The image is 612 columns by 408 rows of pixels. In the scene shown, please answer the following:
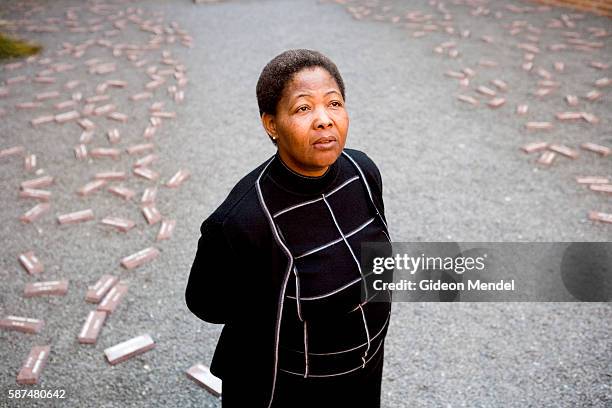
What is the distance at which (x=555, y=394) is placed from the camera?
8.80ft

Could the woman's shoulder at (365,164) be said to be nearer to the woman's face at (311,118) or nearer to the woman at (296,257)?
the woman at (296,257)

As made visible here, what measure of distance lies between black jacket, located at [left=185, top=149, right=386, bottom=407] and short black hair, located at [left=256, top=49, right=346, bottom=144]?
→ 0.26 m

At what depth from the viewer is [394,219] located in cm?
405

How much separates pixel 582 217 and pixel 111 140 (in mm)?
4769

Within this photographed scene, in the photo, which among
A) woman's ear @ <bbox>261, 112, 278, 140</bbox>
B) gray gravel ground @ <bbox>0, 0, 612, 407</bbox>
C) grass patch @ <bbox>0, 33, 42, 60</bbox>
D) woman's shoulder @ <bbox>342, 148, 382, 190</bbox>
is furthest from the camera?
grass patch @ <bbox>0, 33, 42, 60</bbox>

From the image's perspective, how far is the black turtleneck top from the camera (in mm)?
1507

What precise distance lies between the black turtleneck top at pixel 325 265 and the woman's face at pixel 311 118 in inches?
4.8

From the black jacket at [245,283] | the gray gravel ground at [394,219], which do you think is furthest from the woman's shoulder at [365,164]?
the gray gravel ground at [394,219]

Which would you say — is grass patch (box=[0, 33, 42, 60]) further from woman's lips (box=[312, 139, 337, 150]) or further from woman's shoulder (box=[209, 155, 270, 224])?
woman's lips (box=[312, 139, 337, 150])

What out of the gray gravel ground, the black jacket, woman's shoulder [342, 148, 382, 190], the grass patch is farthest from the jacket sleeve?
the grass patch

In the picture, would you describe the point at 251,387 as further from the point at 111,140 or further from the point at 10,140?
the point at 10,140

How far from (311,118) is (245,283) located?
0.59 m

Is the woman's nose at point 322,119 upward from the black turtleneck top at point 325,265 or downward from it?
upward

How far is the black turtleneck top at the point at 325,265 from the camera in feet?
4.94
